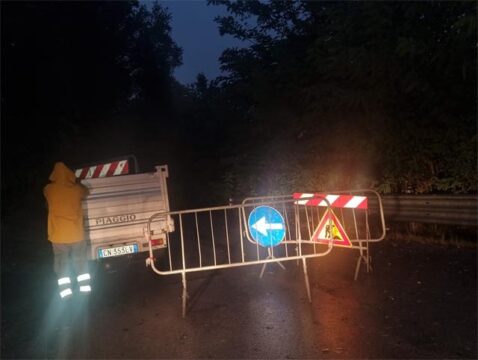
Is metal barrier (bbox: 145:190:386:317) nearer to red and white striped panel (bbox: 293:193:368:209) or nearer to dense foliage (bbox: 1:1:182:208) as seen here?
red and white striped panel (bbox: 293:193:368:209)

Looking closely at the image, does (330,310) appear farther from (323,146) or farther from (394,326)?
(323,146)

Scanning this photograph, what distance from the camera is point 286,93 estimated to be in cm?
1251

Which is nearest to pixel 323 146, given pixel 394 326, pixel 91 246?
pixel 91 246

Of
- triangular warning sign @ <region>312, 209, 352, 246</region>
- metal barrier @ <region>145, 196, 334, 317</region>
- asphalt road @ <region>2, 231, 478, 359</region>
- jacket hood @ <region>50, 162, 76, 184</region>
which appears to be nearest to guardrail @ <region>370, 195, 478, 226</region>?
asphalt road @ <region>2, 231, 478, 359</region>

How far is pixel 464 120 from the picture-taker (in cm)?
806

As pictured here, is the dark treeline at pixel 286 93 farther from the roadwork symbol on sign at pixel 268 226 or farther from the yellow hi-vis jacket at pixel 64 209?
the yellow hi-vis jacket at pixel 64 209

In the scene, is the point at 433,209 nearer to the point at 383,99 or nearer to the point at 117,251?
the point at 383,99

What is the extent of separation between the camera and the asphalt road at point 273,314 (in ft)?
15.1

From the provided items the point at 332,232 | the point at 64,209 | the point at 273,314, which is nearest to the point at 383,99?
the point at 332,232

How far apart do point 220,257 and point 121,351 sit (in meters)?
4.63

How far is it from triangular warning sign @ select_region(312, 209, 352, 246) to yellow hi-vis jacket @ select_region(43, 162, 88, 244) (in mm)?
3417

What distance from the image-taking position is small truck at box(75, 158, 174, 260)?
745 cm

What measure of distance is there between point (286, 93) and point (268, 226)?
251 inches

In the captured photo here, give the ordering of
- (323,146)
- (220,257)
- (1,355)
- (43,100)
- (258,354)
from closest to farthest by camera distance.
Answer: (258,354) < (1,355) < (220,257) < (323,146) < (43,100)
